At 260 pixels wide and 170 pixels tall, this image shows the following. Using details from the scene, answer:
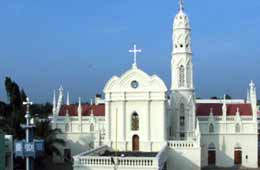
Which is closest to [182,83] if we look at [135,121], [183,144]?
[135,121]

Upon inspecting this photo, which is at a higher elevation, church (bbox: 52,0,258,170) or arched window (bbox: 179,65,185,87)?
arched window (bbox: 179,65,185,87)

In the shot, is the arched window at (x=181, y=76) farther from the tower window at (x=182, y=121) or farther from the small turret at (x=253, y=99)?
the small turret at (x=253, y=99)

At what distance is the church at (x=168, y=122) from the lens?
4328cm

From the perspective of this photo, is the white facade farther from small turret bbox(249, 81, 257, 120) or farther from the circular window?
small turret bbox(249, 81, 257, 120)

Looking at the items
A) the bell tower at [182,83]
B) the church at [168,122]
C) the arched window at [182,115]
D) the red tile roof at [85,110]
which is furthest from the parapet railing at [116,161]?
the red tile roof at [85,110]

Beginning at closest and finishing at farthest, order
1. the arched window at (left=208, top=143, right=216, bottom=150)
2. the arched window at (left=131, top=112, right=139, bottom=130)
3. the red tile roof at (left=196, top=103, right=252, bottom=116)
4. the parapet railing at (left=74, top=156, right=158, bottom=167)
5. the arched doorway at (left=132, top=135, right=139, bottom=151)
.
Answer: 1. the parapet railing at (left=74, top=156, right=158, bottom=167)
2. the arched doorway at (left=132, top=135, right=139, bottom=151)
3. the arched window at (left=131, top=112, right=139, bottom=130)
4. the arched window at (left=208, top=143, right=216, bottom=150)
5. the red tile roof at (left=196, top=103, right=252, bottom=116)

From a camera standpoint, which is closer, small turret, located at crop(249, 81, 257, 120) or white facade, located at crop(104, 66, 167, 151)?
white facade, located at crop(104, 66, 167, 151)

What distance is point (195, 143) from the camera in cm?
4247

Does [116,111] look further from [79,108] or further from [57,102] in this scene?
[57,102]

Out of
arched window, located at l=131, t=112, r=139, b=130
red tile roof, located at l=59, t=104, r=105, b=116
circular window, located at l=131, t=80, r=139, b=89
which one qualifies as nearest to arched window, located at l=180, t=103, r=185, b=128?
arched window, located at l=131, t=112, r=139, b=130

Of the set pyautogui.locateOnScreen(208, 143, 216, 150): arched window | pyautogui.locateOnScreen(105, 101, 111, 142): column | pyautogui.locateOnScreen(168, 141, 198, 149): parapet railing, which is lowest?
pyautogui.locateOnScreen(208, 143, 216, 150): arched window

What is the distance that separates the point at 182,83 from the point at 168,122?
12.8ft

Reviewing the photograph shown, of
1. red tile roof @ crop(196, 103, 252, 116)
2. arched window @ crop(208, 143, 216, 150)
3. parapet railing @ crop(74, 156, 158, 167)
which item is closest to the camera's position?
parapet railing @ crop(74, 156, 158, 167)

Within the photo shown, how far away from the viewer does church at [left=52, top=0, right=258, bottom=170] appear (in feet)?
142
